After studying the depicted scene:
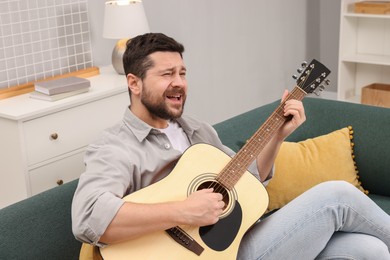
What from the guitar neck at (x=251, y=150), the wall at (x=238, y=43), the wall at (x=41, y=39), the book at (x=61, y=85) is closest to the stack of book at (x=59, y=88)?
the book at (x=61, y=85)

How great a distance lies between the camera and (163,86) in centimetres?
202

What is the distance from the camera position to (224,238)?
187cm

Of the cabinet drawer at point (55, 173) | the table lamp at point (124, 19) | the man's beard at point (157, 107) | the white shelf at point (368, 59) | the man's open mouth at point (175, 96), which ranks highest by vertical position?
the table lamp at point (124, 19)

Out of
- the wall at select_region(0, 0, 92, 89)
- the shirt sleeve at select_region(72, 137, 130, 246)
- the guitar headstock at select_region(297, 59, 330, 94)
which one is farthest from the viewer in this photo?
the wall at select_region(0, 0, 92, 89)

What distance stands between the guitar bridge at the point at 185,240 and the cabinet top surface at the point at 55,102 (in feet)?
3.54

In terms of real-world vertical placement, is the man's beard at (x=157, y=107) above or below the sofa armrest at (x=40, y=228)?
above

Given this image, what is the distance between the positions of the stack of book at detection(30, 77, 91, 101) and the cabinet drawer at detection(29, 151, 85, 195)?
26cm

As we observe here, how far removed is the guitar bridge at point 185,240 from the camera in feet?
5.95

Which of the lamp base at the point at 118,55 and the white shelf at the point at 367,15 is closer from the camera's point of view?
the lamp base at the point at 118,55

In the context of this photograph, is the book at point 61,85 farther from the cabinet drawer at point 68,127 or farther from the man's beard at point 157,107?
the man's beard at point 157,107

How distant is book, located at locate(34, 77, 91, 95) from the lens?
9.28 feet

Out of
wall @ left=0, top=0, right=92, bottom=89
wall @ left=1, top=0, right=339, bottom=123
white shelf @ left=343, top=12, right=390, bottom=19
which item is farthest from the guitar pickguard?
white shelf @ left=343, top=12, right=390, bottom=19

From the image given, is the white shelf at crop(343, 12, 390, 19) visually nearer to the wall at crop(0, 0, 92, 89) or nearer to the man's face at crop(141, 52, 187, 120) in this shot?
the wall at crop(0, 0, 92, 89)

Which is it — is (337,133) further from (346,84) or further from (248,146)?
(346,84)
